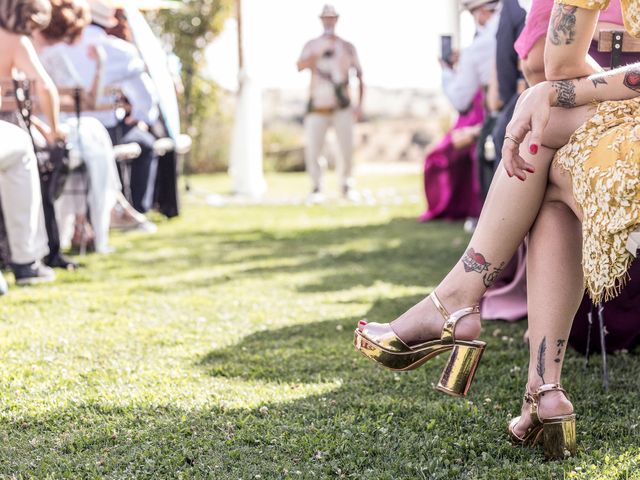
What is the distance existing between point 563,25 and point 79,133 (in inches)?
158

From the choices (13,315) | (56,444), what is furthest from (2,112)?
(56,444)

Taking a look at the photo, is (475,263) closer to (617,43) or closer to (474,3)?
(617,43)

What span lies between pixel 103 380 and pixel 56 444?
1.90ft

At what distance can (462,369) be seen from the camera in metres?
2.15

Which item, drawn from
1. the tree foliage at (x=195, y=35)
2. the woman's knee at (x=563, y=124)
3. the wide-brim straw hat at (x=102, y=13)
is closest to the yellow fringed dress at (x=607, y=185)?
the woman's knee at (x=563, y=124)

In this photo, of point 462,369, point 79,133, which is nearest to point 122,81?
point 79,133

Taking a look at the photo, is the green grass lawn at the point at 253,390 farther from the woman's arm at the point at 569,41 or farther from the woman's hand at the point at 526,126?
the woman's arm at the point at 569,41

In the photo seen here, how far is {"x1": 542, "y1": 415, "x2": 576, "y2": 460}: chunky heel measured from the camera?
2.02 metres

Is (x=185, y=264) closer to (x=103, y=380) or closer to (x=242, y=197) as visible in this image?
(x=103, y=380)

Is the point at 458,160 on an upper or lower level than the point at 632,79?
lower

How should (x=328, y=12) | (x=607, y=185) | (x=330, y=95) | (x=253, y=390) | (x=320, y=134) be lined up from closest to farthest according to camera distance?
(x=607, y=185)
(x=253, y=390)
(x=328, y=12)
(x=330, y=95)
(x=320, y=134)

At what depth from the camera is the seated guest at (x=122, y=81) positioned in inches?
248

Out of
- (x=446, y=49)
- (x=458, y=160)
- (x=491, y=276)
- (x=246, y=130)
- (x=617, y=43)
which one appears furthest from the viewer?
(x=246, y=130)

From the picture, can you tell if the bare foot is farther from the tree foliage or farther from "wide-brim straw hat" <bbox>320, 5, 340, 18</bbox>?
the tree foliage
